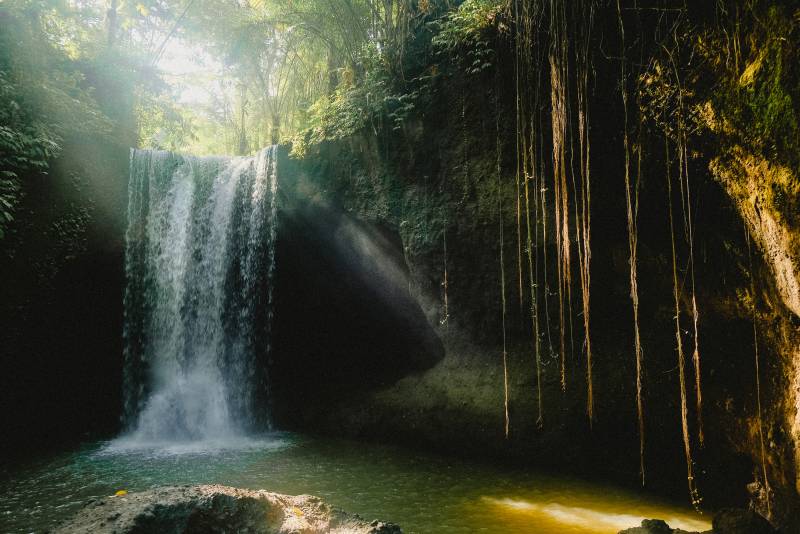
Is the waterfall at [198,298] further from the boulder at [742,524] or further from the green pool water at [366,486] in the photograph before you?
the boulder at [742,524]

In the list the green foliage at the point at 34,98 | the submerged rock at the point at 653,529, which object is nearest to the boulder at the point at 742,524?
the submerged rock at the point at 653,529

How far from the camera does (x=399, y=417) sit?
6.99 metres

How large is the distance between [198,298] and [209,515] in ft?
21.9

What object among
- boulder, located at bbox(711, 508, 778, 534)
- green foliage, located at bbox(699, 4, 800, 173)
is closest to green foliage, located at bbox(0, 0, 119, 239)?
green foliage, located at bbox(699, 4, 800, 173)

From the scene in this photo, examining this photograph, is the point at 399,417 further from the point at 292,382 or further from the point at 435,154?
the point at 435,154

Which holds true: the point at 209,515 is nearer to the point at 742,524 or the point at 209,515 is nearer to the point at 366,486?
the point at 366,486

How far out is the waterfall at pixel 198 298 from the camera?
8148mm

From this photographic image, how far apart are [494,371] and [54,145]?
7.92 metres

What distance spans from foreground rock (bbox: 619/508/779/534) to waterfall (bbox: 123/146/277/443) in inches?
254

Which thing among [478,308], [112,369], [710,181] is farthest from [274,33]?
[710,181]

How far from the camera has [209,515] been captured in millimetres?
2498

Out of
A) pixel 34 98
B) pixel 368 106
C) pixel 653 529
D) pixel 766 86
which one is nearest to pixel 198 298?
pixel 34 98

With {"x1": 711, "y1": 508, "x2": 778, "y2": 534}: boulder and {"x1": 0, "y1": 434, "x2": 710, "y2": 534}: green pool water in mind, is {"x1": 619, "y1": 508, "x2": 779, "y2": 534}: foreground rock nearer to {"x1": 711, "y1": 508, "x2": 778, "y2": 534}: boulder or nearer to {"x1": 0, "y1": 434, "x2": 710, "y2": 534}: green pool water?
{"x1": 711, "y1": 508, "x2": 778, "y2": 534}: boulder

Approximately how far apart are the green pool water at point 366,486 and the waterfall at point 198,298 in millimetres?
1420
